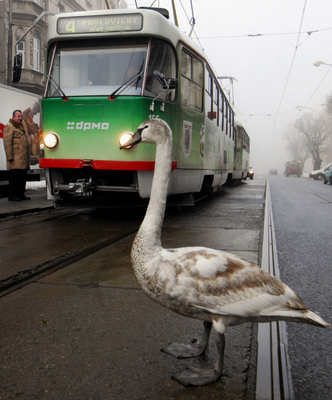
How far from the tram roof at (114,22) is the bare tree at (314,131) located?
67.1 meters

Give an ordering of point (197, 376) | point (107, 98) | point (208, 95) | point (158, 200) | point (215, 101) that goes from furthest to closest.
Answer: point (215, 101)
point (208, 95)
point (107, 98)
point (158, 200)
point (197, 376)

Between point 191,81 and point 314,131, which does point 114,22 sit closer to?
point 191,81

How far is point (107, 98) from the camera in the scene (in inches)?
253

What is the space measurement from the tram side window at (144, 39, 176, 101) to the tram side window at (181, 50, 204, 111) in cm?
41

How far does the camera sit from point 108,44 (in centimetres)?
678

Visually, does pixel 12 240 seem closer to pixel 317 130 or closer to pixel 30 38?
pixel 30 38

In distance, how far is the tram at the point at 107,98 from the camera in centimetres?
641

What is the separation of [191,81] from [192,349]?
6330mm

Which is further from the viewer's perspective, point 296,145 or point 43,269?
point 296,145

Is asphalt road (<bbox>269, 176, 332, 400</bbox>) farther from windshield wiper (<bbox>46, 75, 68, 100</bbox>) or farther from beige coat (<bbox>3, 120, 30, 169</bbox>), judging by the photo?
beige coat (<bbox>3, 120, 30, 169</bbox>)

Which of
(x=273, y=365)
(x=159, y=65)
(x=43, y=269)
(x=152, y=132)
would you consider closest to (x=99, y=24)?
(x=159, y=65)

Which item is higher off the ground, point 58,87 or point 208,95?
point 208,95

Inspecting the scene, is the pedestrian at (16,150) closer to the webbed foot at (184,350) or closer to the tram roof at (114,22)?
the tram roof at (114,22)

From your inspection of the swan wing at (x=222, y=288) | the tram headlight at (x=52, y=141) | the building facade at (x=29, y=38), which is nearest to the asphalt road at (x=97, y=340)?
the swan wing at (x=222, y=288)
